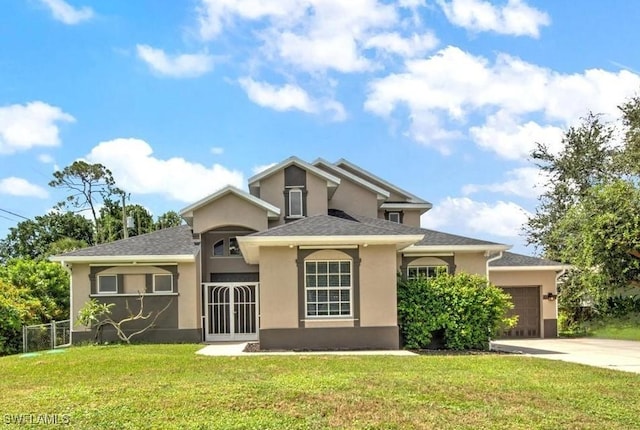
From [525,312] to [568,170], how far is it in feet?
39.9

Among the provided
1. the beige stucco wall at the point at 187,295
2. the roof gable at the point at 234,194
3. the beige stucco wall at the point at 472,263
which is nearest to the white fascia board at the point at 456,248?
the beige stucco wall at the point at 472,263

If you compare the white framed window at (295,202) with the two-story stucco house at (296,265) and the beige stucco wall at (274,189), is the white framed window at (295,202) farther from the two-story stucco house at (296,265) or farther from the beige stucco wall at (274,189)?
the beige stucco wall at (274,189)

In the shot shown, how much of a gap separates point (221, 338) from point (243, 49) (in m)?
9.49

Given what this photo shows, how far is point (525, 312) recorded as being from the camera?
23.8 metres

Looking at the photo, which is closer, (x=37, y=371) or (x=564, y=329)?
(x=37, y=371)

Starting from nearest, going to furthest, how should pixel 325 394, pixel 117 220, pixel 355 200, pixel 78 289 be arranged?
pixel 325 394 → pixel 78 289 → pixel 355 200 → pixel 117 220

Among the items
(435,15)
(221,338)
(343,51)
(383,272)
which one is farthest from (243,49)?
(221,338)

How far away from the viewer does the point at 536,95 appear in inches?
811

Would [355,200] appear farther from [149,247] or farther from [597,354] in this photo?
[597,354]

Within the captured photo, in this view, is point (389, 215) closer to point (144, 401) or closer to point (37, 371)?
point (37, 371)

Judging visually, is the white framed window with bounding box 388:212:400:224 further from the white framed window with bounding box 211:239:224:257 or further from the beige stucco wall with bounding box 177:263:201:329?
the beige stucco wall with bounding box 177:263:201:329

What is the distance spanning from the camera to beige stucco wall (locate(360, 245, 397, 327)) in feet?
52.8
